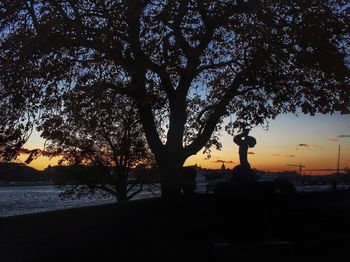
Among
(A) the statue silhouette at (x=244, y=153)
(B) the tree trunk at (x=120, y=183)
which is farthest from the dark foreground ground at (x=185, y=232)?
(B) the tree trunk at (x=120, y=183)

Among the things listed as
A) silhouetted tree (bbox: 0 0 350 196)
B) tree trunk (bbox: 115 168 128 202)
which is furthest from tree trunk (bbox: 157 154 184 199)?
tree trunk (bbox: 115 168 128 202)

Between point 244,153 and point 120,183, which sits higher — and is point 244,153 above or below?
above

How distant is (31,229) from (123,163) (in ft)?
99.6

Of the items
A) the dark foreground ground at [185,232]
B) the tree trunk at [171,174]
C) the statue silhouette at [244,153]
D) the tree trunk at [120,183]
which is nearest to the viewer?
the dark foreground ground at [185,232]

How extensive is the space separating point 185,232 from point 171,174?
153 inches

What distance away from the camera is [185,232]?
1017 cm

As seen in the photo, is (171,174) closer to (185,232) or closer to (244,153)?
(244,153)

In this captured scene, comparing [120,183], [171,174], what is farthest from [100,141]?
[171,174]

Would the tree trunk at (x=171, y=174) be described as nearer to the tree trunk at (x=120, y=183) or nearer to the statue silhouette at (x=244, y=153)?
the statue silhouette at (x=244, y=153)

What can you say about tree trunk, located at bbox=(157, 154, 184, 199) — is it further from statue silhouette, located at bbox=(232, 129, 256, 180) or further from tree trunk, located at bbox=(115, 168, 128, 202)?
tree trunk, located at bbox=(115, 168, 128, 202)

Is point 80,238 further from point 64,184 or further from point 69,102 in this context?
point 64,184

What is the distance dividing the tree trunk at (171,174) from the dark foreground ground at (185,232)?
3.27ft

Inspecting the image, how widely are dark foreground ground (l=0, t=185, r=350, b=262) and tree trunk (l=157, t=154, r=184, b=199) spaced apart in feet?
3.27

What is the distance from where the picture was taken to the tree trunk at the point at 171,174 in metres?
14.0
